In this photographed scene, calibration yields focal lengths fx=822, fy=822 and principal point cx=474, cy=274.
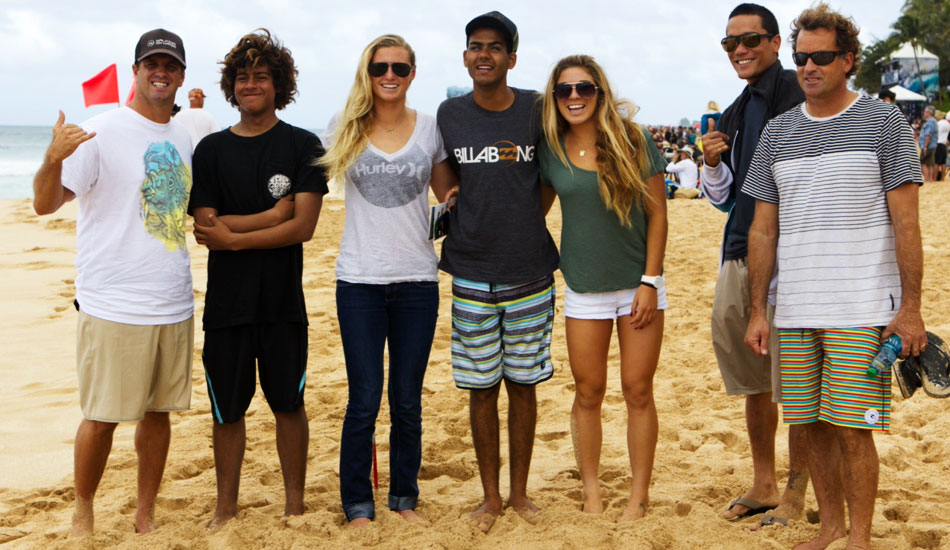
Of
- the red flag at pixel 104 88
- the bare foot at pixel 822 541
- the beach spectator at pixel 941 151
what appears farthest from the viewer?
the beach spectator at pixel 941 151

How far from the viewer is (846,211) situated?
2.98 m

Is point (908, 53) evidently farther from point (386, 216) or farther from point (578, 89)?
point (386, 216)

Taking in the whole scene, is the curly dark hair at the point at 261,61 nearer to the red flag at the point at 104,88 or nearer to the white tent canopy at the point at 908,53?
the red flag at the point at 104,88

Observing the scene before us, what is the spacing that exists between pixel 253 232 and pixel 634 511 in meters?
2.02

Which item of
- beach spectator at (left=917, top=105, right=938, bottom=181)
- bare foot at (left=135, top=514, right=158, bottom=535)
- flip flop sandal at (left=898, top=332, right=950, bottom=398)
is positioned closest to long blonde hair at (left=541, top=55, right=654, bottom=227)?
flip flop sandal at (left=898, top=332, right=950, bottom=398)

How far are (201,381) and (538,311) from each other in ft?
11.2

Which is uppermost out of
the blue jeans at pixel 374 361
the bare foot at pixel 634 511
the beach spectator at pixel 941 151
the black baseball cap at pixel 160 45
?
the beach spectator at pixel 941 151

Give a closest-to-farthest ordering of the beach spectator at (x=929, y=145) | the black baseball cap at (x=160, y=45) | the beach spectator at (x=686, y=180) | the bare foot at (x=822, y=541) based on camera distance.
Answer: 1. the bare foot at (x=822, y=541)
2. the black baseball cap at (x=160, y=45)
3. the beach spectator at (x=929, y=145)
4. the beach spectator at (x=686, y=180)

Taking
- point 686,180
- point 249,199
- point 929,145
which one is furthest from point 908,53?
point 249,199

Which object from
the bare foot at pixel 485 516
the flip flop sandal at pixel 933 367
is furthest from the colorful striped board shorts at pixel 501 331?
the flip flop sandal at pixel 933 367

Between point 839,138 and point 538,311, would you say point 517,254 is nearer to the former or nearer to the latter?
point 538,311

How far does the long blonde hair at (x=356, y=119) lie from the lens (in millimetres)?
3436

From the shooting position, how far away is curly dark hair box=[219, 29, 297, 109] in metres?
3.46

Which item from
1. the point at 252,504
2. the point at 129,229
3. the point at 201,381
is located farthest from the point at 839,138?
the point at 201,381
